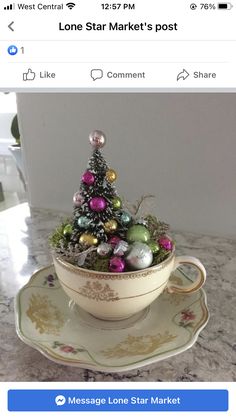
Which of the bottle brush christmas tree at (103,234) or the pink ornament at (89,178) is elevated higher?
the pink ornament at (89,178)

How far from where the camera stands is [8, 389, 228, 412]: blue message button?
0.87ft

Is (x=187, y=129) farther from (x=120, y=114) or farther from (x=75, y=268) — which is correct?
(x=75, y=268)

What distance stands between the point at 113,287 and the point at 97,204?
0.07m

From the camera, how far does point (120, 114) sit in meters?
0.50

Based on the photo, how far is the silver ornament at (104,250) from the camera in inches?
11.7
